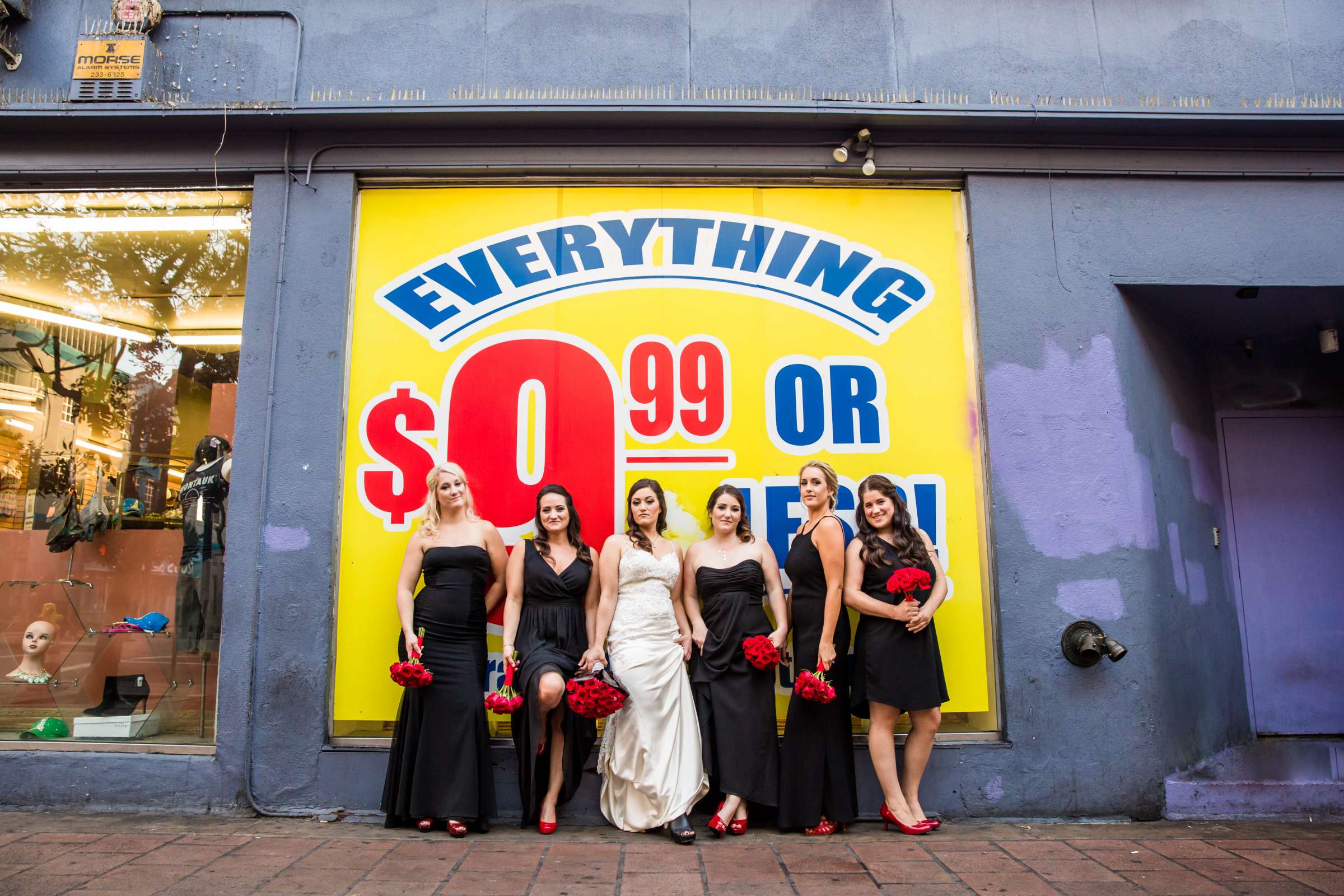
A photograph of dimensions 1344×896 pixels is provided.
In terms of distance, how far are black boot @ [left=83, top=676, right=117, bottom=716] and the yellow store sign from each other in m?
1.58

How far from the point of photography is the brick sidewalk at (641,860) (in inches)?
148

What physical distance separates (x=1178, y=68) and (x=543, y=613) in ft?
18.7

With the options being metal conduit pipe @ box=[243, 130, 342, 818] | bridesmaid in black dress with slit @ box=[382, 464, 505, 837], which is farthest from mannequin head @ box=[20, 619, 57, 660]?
bridesmaid in black dress with slit @ box=[382, 464, 505, 837]

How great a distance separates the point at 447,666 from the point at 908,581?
265 centimetres

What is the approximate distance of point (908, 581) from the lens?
459 cm

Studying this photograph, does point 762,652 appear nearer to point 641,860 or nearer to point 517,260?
point 641,860

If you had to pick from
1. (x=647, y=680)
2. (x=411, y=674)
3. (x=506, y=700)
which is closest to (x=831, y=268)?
(x=647, y=680)

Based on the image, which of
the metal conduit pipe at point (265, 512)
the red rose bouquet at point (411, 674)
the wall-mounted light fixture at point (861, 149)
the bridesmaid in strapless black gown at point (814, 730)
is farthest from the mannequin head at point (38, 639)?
the wall-mounted light fixture at point (861, 149)

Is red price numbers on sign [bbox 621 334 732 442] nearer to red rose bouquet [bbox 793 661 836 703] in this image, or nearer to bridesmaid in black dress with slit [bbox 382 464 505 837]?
bridesmaid in black dress with slit [bbox 382 464 505 837]

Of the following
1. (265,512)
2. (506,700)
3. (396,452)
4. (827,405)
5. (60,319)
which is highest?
(60,319)

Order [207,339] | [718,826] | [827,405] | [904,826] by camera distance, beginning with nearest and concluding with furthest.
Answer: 1. [718,826]
2. [904,826]
3. [827,405]
4. [207,339]

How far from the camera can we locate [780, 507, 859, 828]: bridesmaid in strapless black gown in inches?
184

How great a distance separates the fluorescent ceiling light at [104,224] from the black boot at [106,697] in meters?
3.11

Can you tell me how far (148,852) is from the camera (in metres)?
4.21
